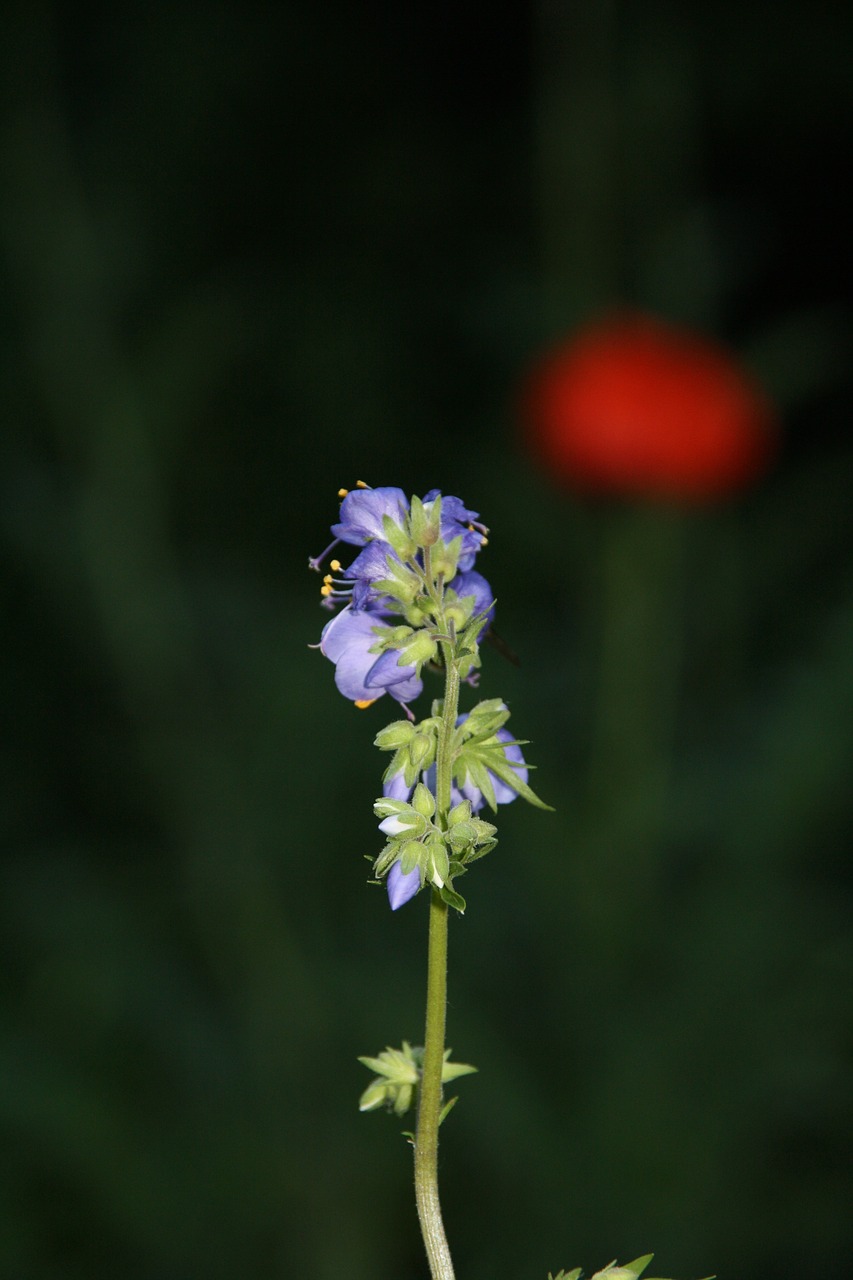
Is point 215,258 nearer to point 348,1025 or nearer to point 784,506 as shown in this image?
point 784,506

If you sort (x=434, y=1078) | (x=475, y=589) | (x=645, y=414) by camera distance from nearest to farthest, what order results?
A: 1. (x=434, y=1078)
2. (x=475, y=589)
3. (x=645, y=414)

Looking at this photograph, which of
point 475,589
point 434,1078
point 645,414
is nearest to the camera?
point 434,1078

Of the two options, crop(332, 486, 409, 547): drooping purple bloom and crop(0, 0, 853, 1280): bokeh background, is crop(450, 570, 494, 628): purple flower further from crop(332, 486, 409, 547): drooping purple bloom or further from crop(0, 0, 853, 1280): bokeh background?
crop(0, 0, 853, 1280): bokeh background

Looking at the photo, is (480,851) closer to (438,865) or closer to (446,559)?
(438,865)

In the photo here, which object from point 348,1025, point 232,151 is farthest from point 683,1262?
point 232,151

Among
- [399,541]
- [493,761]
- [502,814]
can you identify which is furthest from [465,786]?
[502,814]

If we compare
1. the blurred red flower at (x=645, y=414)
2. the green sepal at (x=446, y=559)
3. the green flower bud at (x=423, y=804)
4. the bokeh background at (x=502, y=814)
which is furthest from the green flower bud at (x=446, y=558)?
the blurred red flower at (x=645, y=414)

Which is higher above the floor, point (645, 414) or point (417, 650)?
point (645, 414)
